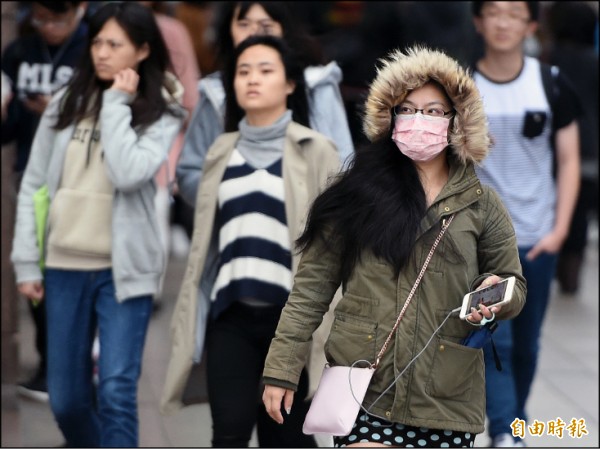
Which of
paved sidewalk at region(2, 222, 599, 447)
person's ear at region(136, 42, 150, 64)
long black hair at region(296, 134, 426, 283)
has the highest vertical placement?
person's ear at region(136, 42, 150, 64)

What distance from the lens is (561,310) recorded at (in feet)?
30.7

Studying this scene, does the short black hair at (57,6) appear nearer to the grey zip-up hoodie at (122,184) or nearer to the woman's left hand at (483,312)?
the grey zip-up hoodie at (122,184)

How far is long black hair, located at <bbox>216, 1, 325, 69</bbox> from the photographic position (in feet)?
18.7

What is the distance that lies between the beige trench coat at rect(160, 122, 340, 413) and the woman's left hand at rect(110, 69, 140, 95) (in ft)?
1.61

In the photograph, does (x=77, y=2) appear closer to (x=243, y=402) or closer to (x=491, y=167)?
(x=491, y=167)

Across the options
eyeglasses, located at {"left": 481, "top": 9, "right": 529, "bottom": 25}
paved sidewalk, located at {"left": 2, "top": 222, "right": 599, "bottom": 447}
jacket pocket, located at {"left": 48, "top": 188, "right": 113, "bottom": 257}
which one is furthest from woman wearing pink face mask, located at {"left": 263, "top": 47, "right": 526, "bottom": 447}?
paved sidewalk, located at {"left": 2, "top": 222, "right": 599, "bottom": 447}

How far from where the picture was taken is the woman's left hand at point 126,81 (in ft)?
17.8

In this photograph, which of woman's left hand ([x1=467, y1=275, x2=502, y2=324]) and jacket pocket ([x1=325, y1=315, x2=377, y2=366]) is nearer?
woman's left hand ([x1=467, y1=275, x2=502, y2=324])

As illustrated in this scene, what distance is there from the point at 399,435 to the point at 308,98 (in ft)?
6.29

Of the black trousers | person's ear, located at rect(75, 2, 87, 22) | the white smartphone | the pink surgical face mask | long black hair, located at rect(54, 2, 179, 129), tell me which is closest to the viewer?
the white smartphone

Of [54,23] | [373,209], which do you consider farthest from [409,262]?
[54,23]

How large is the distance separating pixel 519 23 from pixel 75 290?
236 cm

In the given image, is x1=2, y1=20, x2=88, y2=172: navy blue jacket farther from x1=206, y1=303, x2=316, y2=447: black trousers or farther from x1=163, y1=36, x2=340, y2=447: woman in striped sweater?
x1=206, y1=303, x2=316, y2=447: black trousers

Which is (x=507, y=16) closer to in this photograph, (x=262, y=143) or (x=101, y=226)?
(x=262, y=143)
